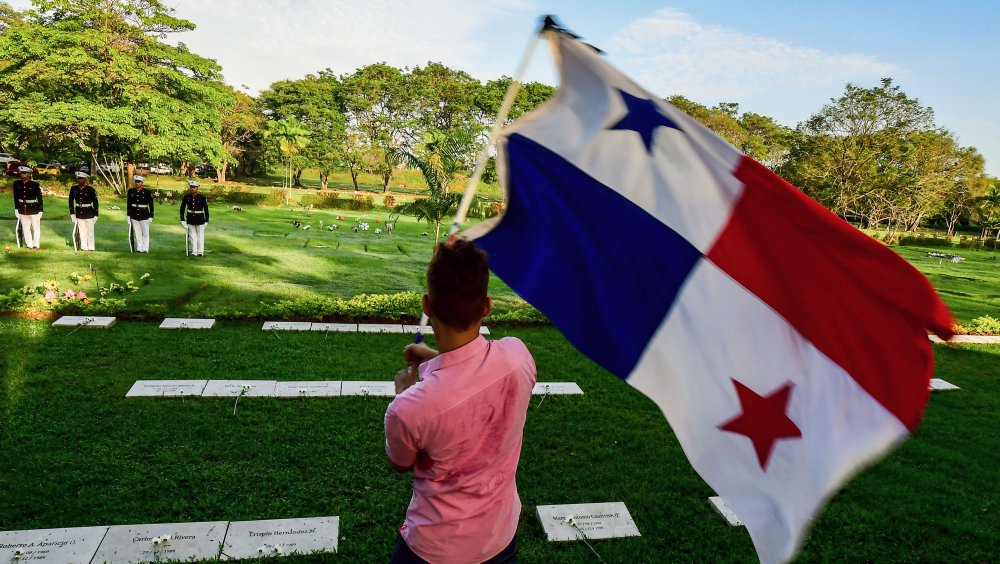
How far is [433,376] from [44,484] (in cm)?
377

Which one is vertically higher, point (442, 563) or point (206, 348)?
point (442, 563)

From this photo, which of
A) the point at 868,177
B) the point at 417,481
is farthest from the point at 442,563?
the point at 868,177

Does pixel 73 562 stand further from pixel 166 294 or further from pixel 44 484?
pixel 166 294

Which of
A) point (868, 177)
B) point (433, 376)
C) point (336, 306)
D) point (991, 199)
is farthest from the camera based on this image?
point (991, 199)

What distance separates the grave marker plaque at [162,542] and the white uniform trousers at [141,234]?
420 inches

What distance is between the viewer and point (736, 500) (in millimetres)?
1916

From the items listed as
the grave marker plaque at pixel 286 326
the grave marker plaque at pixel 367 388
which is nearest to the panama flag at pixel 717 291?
the grave marker plaque at pixel 367 388

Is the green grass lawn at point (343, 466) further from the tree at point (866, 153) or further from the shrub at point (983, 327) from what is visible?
the tree at point (866, 153)

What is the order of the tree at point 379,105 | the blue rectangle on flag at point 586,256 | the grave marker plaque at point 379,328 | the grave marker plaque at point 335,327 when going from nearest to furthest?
the blue rectangle on flag at point 586,256 → the grave marker plaque at point 335,327 → the grave marker plaque at point 379,328 → the tree at point 379,105

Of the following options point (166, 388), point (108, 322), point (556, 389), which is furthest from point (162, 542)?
point (108, 322)

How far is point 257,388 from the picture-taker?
557 cm

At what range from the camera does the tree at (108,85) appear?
67.6ft

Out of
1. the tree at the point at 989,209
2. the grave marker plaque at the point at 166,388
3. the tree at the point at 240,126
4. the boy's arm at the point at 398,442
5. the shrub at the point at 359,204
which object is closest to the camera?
the boy's arm at the point at 398,442

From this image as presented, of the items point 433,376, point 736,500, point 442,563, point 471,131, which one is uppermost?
point 471,131
